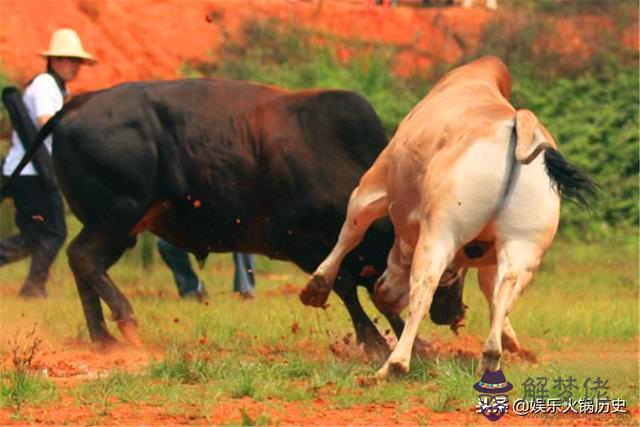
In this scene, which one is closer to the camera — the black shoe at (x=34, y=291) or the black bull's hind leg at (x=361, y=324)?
the black bull's hind leg at (x=361, y=324)

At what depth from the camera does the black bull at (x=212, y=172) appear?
945 centimetres

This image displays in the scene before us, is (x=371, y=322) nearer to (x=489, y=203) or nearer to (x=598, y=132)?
(x=489, y=203)

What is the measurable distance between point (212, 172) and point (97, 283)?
98 cm

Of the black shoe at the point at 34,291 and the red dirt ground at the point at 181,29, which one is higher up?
the black shoe at the point at 34,291

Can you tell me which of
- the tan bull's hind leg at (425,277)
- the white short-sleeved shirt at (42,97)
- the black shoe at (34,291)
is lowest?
the black shoe at (34,291)

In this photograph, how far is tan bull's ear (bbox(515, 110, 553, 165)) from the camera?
7.32 meters

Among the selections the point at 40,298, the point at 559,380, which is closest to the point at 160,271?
the point at 40,298

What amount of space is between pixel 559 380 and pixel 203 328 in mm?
3167

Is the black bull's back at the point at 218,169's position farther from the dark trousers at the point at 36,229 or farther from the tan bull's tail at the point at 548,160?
the dark trousers at the point at 36,229

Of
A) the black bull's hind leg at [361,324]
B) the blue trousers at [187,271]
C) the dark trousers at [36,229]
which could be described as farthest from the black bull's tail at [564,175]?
the dark trousers at [36,229]

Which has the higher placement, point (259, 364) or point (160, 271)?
point (259, 364)

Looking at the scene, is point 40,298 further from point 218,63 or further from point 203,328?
point 218,63

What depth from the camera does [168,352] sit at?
8602 millimetres

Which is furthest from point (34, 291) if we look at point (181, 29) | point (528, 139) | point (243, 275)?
point (181, 29)
